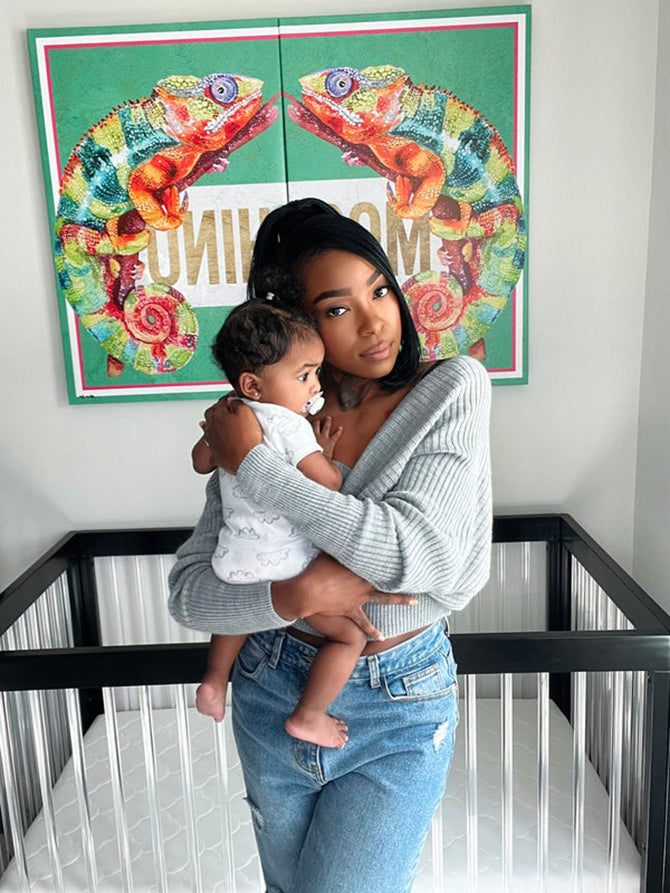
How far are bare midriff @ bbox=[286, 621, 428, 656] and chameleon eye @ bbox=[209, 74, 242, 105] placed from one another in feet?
4.90

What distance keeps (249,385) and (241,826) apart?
45.9 inches

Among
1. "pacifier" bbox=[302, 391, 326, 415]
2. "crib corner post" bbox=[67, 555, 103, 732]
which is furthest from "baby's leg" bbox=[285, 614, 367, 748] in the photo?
"crib corner post" bbox=[67, 555, 103, 732]

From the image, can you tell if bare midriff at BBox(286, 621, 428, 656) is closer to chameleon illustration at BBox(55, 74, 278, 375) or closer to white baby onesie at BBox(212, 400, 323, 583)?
white baby onesie at BBox(212, 400, 323, 583)

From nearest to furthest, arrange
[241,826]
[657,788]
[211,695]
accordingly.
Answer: [211,695], [657,788], [241,826]

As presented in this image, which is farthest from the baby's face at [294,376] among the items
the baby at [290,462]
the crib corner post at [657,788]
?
the crib corner post at [657,788]

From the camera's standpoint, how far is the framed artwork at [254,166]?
6.36ft

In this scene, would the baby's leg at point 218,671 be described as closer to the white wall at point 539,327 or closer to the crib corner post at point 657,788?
A: the crib corner post at point 657,788

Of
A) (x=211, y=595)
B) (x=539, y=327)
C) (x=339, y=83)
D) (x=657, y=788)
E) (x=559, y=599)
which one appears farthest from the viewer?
(x=559, y=599)

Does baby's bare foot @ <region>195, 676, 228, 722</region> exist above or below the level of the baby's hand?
below

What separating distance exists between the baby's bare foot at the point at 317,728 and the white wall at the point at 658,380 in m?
1.32

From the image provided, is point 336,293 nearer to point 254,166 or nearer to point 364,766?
point 364,766

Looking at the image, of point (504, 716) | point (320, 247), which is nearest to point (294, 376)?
point (320, 247)

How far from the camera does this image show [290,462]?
2.99ft

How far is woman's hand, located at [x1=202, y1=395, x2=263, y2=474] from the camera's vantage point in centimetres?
91
